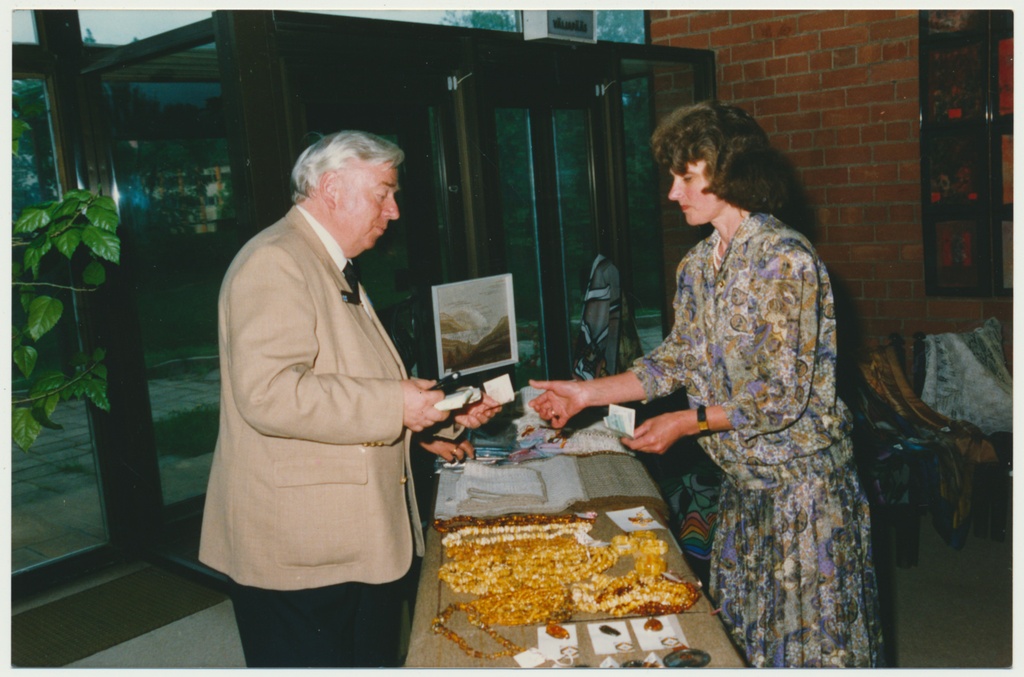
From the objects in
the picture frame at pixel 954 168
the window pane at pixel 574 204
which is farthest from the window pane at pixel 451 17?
the picture frame at pixel 954 168

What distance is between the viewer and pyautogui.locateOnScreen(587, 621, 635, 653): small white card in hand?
1.54m

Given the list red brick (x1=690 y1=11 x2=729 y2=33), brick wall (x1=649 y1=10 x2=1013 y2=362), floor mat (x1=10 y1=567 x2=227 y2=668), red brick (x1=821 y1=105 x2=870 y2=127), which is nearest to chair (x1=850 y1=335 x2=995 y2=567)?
brick wall (x1=649 y1=10 x2=1013 y2=362)

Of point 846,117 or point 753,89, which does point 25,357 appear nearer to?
point 753,89

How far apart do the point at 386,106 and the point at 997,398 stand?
3170mm

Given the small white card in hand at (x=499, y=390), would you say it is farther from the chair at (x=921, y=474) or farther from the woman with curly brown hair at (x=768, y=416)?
the chair at (x=921, y=474)

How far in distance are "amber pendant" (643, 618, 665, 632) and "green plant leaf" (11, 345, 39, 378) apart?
7.31 feet

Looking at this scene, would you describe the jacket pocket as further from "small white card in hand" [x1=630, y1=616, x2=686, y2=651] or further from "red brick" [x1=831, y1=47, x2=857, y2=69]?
"red brick" [x1=831, y1=47, x2=857, y2=69]

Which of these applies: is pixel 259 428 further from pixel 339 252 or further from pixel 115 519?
pixel 115 519

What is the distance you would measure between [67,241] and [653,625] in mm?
2299

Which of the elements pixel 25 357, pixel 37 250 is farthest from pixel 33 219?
pixel 25 357

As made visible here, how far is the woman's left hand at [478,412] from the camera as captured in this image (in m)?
2.23

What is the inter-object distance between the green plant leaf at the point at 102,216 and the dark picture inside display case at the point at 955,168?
3.88m

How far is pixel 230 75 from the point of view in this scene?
9.32ft

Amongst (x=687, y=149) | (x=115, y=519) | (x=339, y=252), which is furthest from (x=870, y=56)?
(x=115, y=519)
